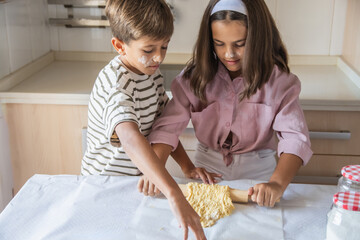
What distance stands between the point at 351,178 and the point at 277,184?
0.23m

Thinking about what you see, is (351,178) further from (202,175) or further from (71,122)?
(71,122)

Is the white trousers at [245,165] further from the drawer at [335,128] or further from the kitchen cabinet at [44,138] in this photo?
the kitchen cabinet at [44,138]

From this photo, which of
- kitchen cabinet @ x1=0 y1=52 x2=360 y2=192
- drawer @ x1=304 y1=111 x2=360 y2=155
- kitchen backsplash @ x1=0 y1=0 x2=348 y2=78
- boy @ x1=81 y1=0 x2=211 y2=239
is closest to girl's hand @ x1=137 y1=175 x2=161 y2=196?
boy @ x1=81 y1=0 x2=211 y2=239

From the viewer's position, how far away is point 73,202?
97cm

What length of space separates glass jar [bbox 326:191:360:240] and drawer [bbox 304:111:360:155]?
879 millimetres

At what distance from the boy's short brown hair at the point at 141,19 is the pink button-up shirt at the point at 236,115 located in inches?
9.8

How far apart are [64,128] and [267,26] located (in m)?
0.92

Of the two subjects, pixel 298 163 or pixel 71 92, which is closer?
pixel 298 163

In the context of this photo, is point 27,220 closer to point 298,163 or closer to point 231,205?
point 231,205

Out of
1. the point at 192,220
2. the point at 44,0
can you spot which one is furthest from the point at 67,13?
the point at 192,220

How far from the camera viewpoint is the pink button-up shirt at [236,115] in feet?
3.88

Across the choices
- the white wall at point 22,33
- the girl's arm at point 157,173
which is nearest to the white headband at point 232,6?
the girl's arm at point 157,173

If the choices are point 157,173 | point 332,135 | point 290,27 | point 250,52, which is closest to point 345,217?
point 157,173

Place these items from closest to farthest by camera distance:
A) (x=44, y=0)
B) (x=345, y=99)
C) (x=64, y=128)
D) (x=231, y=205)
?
1. (x=231, y=205)
2. (x=345, y=99)
3. (x=64, y=128)
4. (x=44, y=0)
